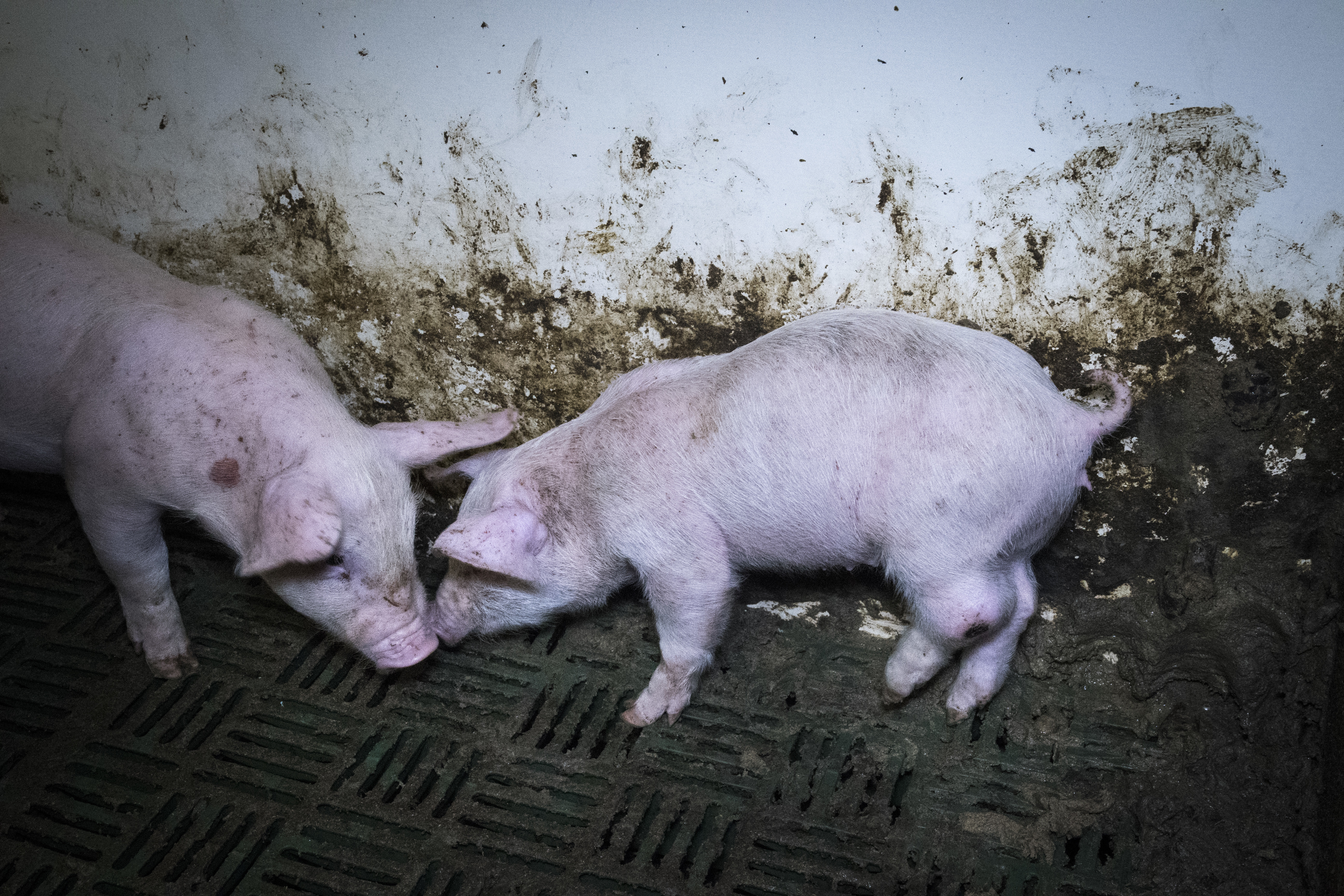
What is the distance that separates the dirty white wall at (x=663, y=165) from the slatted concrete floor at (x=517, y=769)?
3.28 feet

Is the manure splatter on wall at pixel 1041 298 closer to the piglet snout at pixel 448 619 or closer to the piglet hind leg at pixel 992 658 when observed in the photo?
the piglet hind leg at pixel 992 658

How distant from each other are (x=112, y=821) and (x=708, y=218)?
2.52m

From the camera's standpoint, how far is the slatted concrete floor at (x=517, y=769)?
2.63 m

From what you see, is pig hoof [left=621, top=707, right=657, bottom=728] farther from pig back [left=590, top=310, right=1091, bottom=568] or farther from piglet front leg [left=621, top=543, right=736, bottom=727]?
pig back [left=590, top=310, right=1091, bottom=568]

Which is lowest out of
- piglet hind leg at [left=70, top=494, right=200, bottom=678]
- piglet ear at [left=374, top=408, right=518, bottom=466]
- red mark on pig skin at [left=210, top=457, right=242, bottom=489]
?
piglet hind leg at [left=70, top=494, right=200, bottom=678]

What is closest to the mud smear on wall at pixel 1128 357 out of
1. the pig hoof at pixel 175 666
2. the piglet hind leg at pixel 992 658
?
the piglet hind leg at pixel 992 658

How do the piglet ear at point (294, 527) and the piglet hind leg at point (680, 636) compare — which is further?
the piglet hind leg at point (680, 636)

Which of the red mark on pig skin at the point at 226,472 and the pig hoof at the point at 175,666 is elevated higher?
the red mark on pig skin at the point at 226,472

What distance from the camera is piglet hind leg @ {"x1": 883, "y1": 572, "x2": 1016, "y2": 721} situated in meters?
2.64

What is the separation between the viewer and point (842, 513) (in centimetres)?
272

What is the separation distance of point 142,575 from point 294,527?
3.22 ft

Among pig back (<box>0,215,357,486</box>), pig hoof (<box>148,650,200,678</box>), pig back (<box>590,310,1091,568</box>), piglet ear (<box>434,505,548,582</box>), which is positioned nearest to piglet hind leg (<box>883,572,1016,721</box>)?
pig back (<box>590,310,1091,568</box>)

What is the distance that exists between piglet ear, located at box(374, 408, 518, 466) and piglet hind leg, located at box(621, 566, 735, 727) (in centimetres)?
72

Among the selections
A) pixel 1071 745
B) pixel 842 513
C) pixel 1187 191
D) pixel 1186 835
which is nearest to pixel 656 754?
pixel 842 513
